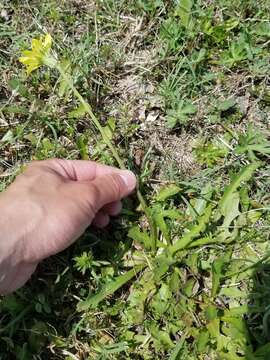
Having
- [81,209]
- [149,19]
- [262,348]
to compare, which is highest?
[149,19]

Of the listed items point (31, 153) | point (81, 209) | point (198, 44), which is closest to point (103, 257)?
point (81, 209)

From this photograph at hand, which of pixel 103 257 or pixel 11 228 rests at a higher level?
pixel 11 228

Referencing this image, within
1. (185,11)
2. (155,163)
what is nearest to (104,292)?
(155,163)

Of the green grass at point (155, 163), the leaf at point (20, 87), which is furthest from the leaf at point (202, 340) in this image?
the leaf at point (20, 87)

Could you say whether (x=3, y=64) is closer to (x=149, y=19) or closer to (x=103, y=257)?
(x=149, y=19)

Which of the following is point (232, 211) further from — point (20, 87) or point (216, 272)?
point (20, 87)

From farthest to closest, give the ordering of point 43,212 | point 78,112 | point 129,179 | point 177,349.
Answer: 1. point 78,112
2. point 129,179
3. point 177,349
4. point 43,212

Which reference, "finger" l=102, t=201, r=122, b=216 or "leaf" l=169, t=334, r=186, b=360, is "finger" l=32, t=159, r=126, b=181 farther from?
→ "leaf" l=169, t=334, r=186, b=360
